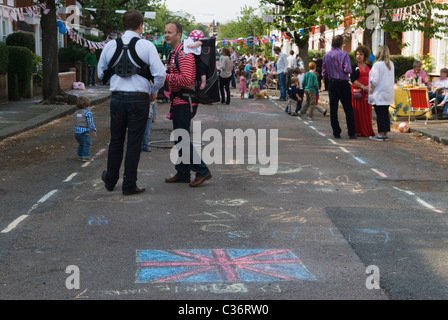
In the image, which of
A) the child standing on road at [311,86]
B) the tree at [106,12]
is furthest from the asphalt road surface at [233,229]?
the tree at [106,12]

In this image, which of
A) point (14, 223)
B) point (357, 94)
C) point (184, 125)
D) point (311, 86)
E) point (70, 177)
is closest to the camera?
point (14, 223)

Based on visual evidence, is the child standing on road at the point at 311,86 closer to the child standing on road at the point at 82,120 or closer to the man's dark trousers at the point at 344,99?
the man's dark trousers at the point at 344,99

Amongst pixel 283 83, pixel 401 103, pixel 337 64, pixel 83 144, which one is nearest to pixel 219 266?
pixel 83 144

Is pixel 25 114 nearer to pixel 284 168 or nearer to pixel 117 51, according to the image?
pixel 284 168

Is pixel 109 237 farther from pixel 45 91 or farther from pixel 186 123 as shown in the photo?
pixel 45 91

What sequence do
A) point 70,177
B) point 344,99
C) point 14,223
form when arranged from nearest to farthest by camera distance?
point 14,223
point 70,177
point 344,99

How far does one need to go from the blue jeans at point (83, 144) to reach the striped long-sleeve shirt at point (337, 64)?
5536 millimetres

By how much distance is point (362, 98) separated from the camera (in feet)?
46.7

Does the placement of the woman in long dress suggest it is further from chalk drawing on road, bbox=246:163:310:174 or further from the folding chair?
chalk drawing on road, bbox=246:163:310:174

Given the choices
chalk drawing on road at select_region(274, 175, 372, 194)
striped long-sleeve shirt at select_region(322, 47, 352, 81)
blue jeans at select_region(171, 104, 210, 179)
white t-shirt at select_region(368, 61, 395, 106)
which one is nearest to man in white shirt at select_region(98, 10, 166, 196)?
blue jeans at select_region(171, 104, 210, 179)

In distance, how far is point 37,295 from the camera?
4496 millimetres

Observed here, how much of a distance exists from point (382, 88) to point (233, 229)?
819cm

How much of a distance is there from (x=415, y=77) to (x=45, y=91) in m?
11.8
